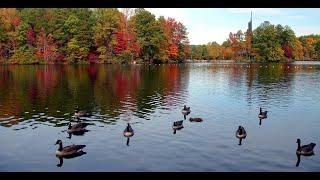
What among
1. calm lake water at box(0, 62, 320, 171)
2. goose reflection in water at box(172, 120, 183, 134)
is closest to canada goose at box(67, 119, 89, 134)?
calm lake water at box(0, 62, 320, 171)

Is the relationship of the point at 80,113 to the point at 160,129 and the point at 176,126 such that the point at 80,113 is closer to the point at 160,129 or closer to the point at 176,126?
the point at 160,129

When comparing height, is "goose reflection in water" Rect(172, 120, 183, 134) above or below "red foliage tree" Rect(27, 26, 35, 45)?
below

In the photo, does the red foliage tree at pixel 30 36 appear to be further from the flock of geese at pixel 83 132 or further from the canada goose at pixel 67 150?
the canada goose at pixel 67 150

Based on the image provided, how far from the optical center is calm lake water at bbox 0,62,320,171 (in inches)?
728

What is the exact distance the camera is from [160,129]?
83.0 ft

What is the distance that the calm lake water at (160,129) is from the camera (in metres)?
18.5

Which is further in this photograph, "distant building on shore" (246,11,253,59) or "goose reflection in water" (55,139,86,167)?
"distant building on shore" (246,11,253,59)

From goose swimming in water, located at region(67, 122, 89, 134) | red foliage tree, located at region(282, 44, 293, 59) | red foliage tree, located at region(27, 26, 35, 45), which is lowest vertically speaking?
goose swimming in water, located at region(67, 122, 89, 134)

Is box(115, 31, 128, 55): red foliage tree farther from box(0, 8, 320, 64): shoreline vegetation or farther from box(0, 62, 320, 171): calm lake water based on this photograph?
box(0, 62, 320, 171): calm lake water

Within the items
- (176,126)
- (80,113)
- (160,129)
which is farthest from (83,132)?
(176,126)

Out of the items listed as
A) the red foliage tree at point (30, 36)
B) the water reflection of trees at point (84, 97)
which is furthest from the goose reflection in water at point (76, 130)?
the red foliage tree at point (30, 36)

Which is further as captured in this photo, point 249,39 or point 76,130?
point 249,39
